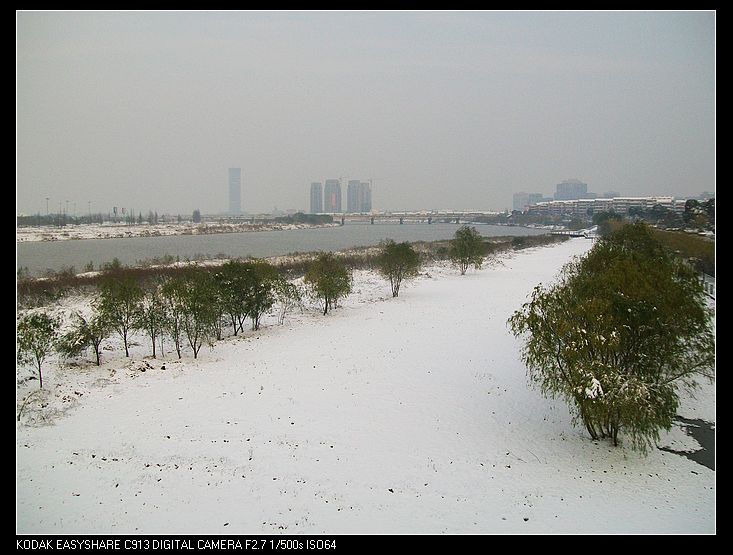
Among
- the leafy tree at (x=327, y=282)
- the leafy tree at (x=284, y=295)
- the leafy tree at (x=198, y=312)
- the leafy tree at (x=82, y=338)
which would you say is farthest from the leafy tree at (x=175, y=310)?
the leafy tree at (x=327, y=282)

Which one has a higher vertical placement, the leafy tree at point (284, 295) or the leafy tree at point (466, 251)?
the leafy tree at point (466, 251)

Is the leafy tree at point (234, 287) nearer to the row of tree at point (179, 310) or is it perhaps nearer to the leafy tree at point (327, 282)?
the row of tree at point (179, 310)

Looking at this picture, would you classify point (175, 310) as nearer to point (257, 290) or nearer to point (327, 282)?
point (257, 290)

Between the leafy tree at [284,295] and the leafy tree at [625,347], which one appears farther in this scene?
the leafy tree at [284,295]

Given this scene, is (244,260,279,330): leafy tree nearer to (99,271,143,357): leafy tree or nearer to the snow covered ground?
the snow covered ground

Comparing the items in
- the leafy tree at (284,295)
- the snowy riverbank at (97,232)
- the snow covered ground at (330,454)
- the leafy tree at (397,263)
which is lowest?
the snow covered ground at (330,454)
